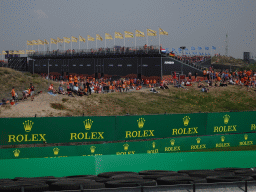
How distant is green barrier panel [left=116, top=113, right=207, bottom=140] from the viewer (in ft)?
56.5

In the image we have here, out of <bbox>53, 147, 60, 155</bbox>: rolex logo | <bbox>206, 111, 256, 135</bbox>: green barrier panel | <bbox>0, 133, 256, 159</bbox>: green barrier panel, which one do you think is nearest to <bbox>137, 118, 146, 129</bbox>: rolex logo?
<bbox>0, 133, 256, 159</bbox>: green barrier panel

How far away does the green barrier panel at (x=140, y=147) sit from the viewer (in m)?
14.7

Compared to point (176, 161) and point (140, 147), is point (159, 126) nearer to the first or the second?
point (140, 147)

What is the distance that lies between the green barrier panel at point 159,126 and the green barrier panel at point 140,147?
65cm

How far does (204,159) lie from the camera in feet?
38.3

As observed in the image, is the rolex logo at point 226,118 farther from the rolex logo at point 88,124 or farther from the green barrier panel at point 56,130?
the rolex logo at point 88,124

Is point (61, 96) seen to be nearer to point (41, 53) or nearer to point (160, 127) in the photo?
point (160, 127)

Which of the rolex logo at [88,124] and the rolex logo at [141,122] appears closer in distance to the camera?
the rolex logo at [88,124]

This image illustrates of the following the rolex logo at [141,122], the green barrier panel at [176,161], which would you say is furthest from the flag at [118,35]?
the green barrier panel at [176,161]

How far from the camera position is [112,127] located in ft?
55.8

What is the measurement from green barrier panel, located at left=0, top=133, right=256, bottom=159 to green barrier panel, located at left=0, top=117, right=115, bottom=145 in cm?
127

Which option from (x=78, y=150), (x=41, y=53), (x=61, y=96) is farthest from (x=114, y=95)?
(x=41, y=53)

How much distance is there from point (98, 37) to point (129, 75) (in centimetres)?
1263

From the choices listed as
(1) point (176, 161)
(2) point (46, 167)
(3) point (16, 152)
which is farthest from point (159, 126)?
(2) point (46, 167)
